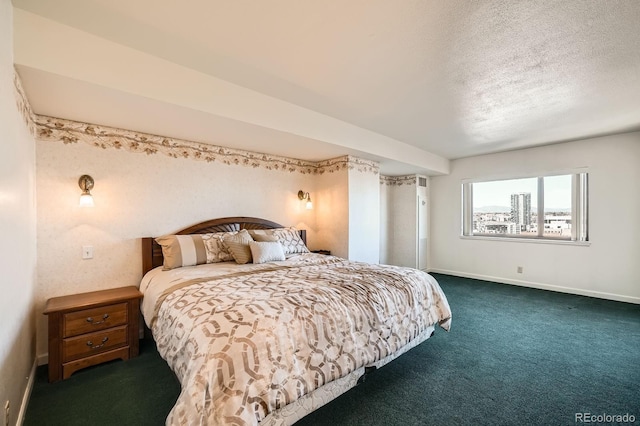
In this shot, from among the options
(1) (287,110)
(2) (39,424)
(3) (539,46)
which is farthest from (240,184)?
(3) (539,46)

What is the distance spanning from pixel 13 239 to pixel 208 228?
1.82 metres

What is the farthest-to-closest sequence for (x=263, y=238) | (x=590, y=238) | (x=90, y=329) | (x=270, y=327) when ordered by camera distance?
(x=590, y=238), (x=263, y=238), (x=90, y=329), (x=270, y=327)

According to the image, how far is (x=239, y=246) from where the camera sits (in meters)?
3.01

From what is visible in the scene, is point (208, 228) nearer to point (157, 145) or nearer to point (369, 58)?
point (157, 145)

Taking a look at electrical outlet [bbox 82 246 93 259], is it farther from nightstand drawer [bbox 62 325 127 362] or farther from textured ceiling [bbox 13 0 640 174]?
textured ceiling [bbox 13 0 640 174]

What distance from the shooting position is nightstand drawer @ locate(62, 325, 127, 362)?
2143 millimetres

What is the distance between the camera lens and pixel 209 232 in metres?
3.33

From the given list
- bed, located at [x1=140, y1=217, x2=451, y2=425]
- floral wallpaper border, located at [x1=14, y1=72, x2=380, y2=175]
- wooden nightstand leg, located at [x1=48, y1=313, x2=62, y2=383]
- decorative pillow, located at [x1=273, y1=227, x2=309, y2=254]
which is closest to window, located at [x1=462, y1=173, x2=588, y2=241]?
floral wallpaper border, located at [x1=14, y1=72, x2=380, y2=175]

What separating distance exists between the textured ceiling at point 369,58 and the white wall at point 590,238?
1011 millimetres

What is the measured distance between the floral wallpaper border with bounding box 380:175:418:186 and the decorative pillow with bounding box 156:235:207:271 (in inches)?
163

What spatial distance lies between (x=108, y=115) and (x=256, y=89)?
4.33 ft

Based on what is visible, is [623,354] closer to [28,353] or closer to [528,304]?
[528,304]

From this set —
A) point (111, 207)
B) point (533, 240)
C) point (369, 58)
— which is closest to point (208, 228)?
point (111, 207)

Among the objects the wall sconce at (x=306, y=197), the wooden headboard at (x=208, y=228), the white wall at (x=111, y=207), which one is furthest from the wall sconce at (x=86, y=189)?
the wall sconce at (x=306, y=197)
